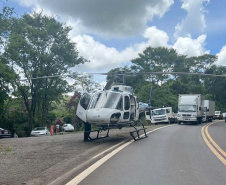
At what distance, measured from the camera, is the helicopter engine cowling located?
1247 cm

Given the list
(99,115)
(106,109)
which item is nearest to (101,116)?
(99,115)

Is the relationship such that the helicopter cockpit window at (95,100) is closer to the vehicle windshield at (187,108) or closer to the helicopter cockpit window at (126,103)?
the helicopter cockpit window at (126,103)

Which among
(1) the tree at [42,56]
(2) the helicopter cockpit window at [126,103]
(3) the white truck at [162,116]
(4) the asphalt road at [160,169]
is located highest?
(1) the tree at [42,56]

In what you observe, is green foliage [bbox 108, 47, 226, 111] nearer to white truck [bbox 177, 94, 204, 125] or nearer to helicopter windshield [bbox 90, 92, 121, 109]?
white truck [bbox 177, 94, 204, 125]

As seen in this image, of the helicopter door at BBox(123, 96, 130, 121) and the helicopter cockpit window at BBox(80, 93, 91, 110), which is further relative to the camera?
the helicopter door at BBox(123, 96, 130, 121)

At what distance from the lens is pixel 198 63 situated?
65500mm

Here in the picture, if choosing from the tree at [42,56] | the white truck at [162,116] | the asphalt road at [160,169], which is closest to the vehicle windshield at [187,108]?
the white truck at [162,116]

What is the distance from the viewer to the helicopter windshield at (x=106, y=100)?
42.7 feet

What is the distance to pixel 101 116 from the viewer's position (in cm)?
1245

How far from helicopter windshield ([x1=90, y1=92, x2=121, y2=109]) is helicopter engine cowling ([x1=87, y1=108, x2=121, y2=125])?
27 cm

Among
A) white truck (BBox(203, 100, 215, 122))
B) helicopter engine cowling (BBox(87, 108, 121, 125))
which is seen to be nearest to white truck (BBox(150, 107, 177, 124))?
white truck (BBox(203, 100, 215, 122))

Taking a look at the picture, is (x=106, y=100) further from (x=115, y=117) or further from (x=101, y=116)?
(x=101, y=116)

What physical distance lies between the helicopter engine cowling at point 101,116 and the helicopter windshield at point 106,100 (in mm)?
269

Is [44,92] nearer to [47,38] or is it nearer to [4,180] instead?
[47,38]
